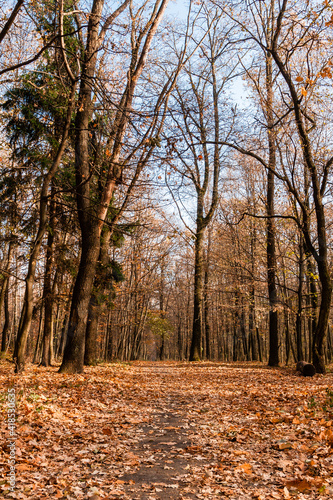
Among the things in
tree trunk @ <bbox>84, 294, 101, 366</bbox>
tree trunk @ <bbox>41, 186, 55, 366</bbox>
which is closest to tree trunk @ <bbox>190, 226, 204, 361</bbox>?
tree trunk @ <bbox>84, 294, 101, 366</bbox>

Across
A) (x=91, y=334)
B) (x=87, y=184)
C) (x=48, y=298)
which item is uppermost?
(x=87, y=184)

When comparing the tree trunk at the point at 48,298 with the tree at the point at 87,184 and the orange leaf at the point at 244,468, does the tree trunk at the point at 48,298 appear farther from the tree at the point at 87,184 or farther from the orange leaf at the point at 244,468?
the orange leaf at the point at 244,468

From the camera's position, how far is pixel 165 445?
455 centimetres

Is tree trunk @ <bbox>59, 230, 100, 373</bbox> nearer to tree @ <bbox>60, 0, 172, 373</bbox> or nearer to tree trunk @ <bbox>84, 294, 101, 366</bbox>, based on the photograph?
tree @ <bbox>60, 0, 172, 373</bbox>

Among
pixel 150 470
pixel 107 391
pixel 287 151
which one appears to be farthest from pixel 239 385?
pixel 287 151

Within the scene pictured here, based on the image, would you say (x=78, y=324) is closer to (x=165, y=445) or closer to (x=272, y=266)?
(x=165, y=445)

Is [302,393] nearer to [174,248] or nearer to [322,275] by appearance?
[322,275]

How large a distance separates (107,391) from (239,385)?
347 centimetres

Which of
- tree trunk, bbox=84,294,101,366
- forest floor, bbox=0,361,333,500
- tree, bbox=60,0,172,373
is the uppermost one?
tree, bbox=60,0,172,373

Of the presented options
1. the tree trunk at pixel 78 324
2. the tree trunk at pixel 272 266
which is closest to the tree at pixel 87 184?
the tree trunk at pixel 78 324

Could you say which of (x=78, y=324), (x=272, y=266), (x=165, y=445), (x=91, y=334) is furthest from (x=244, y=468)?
(x=272, y=266)

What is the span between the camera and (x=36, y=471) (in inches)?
140

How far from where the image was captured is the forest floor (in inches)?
128

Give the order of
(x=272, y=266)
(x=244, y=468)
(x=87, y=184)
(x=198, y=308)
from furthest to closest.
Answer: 1. (x=198, y=308)
2. (x=272, y=266)
3. (x=87, y=184)
4. (x=244, y=468)
